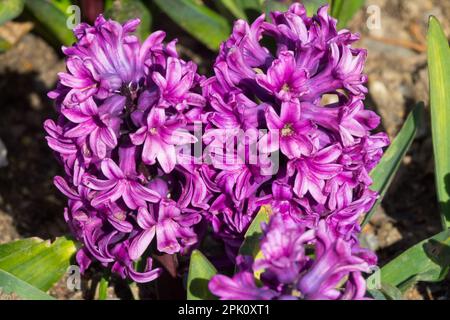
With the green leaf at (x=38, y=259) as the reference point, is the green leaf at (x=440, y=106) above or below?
above

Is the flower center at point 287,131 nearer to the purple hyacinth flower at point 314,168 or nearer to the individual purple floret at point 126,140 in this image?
the purple hyacinth flower at point 314,168

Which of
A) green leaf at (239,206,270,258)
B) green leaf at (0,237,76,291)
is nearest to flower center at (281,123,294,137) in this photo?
green leaf at (239,206,270,258)

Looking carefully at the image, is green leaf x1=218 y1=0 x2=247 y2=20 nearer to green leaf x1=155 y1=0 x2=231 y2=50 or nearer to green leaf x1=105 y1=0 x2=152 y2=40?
green leaf x1=155 y1=0 x2=231 y2=50

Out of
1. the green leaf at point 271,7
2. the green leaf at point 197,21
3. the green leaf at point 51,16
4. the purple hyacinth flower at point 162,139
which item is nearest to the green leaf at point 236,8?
the green leaf at point 197,21

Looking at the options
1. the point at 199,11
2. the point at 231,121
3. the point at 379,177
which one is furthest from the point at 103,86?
the point at 199,11

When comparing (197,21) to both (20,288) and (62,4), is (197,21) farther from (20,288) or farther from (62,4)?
(20,288)

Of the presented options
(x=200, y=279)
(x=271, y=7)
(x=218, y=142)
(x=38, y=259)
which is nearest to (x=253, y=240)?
(x=200, y=279)
